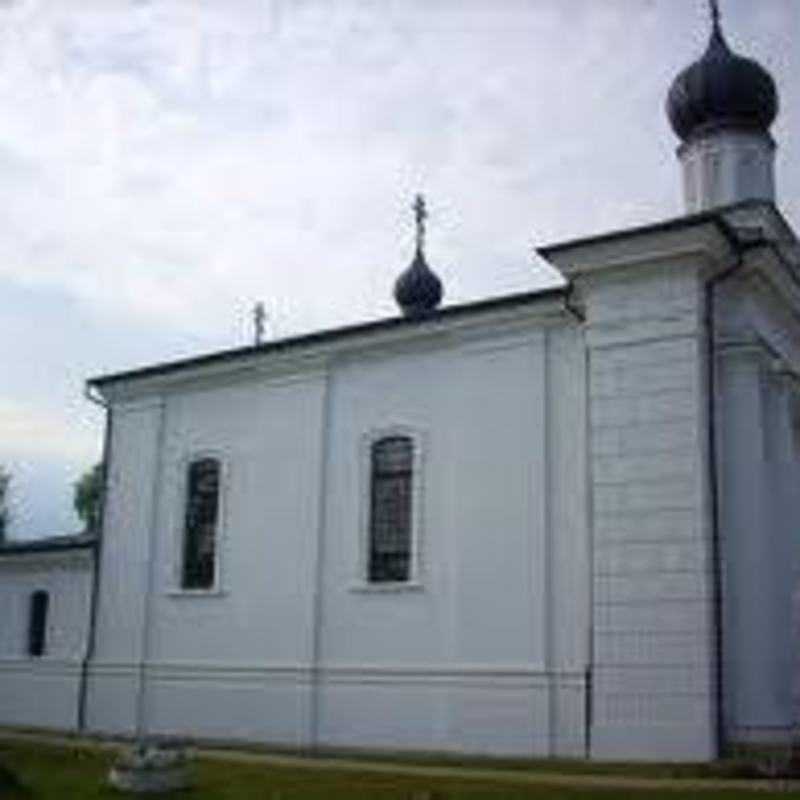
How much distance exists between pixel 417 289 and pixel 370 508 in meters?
9.16

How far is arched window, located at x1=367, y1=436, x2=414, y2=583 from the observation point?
20.5 meters

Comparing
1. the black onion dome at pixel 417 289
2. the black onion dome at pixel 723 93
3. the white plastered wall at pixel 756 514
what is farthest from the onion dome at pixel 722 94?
the black onion dome at pixel 417 289

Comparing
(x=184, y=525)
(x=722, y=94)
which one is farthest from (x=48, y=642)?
(x=722, y=94)

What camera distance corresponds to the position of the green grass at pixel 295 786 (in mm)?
13414

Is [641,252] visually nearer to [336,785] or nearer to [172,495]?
[336,785]

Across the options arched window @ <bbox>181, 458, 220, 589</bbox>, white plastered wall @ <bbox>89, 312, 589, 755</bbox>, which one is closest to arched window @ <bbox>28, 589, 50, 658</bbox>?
white plastered wall @ <bbox>89, 312, 589, 755</bbox>

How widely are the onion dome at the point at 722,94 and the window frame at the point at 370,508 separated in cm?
644

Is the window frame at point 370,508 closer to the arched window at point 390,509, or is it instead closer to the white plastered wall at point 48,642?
the arched window at point 390,509

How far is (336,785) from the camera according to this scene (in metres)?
14.5

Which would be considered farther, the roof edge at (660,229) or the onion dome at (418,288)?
the onion dome at (418,288)

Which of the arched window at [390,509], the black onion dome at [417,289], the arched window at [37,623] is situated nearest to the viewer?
the arched window at [390,509]

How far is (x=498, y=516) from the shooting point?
19.3 metres

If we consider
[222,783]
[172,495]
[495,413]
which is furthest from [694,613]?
[172,495]

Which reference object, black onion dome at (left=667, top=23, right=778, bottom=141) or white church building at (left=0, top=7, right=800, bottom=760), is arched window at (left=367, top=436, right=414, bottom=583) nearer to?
white church building at (left=0, top=7, right=800, bottom=760)
